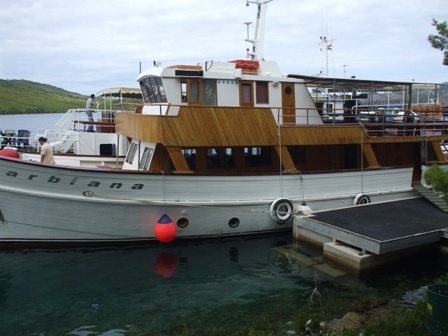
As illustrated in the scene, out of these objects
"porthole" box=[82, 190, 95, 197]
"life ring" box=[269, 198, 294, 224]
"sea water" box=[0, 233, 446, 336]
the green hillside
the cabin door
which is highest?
the green hillside

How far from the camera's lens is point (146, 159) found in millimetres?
12703

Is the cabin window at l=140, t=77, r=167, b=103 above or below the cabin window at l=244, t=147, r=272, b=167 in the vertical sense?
above

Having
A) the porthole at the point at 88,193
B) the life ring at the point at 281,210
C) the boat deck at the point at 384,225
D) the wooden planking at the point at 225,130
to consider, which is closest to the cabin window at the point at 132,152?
the wooden planking at the point at 225,130

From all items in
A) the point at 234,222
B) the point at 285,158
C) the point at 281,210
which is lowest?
the point at 234,222

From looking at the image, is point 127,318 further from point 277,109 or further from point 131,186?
point 277,109

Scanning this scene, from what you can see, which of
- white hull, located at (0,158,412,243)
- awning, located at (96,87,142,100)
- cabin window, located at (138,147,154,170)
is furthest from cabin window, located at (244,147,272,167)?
awning, located at (96,87,142,100)

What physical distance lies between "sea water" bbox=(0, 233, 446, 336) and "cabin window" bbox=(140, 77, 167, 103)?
429 centimetres

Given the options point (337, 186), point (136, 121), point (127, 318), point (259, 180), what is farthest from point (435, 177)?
point (136, 121)

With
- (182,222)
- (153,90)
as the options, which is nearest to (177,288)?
(182,222)

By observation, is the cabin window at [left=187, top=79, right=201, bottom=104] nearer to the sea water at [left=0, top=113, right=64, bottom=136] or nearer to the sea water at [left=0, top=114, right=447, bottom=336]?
the sea water at [left=0, top=114, right=447, bottom=336]

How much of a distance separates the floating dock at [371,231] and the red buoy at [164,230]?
3.61 metres

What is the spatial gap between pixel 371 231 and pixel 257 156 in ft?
13.5

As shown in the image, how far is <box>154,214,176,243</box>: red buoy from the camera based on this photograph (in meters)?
11.0

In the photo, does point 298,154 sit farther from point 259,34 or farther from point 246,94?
point 259,34
